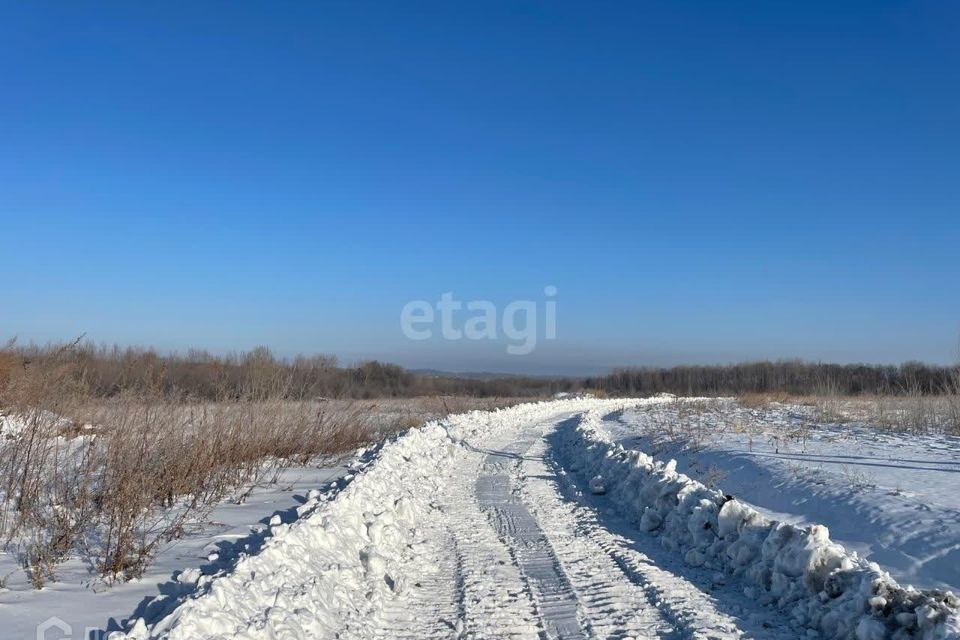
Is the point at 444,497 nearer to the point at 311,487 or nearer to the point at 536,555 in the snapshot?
the point at 311,487

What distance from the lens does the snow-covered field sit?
4578mm

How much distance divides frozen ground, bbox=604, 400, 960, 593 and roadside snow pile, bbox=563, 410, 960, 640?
1.10 meters

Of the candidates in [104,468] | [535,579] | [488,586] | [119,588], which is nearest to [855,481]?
[535,579]

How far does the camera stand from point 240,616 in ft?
14.3

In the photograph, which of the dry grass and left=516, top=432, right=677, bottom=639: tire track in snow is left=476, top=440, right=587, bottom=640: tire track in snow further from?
the dry grass

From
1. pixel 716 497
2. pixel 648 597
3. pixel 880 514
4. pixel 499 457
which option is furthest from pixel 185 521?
pixel 499 457

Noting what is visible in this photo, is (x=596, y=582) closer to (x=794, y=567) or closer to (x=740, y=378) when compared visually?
(x=794, y=567)

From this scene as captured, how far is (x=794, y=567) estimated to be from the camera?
18.6 feet

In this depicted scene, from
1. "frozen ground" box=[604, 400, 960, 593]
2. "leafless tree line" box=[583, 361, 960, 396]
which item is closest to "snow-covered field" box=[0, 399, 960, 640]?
"frozen ground" box=[604, 400, 960, 593]

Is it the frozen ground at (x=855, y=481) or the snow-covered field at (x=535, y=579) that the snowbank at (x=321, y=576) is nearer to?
the snow-covered field at (x=535, y=579)

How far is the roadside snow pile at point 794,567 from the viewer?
4.53 meters

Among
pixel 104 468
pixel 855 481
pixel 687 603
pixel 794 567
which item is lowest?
pixel 687 603

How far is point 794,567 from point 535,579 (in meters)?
2.23

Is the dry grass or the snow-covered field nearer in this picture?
the snow-covered field
